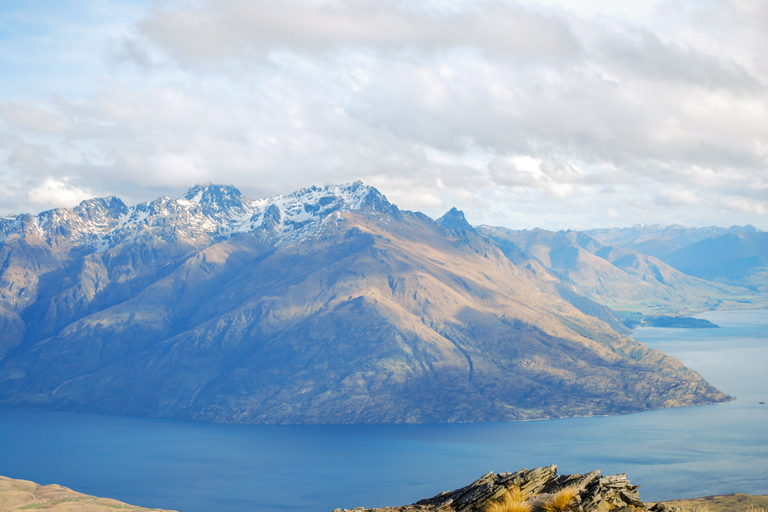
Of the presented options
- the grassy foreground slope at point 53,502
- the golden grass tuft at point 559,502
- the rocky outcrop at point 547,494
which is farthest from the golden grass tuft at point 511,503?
the grassy foreground slope at point 53,502

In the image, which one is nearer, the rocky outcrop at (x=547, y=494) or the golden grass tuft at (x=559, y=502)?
the golden grass tuft at (x=559, y=502)

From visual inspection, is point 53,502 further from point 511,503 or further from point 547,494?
point 547,494

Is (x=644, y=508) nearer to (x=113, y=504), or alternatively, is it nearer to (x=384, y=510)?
(x=384, y=510)

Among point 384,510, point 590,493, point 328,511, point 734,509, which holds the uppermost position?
point 590,493

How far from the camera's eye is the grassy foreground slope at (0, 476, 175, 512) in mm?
166750

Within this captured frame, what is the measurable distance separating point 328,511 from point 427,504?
16625 centimetres

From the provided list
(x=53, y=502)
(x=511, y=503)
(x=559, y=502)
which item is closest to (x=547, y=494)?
(x=559, y=502)

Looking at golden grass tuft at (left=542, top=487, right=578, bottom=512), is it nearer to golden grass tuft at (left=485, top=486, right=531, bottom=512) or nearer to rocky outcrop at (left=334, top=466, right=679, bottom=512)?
rocky outcrop at (left=334, top=466, right=679, bottom=512)

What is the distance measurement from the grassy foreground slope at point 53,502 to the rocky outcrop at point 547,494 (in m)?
137

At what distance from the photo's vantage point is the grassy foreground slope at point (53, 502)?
166750 millimetres

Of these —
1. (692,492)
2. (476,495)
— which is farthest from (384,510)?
(692,492)

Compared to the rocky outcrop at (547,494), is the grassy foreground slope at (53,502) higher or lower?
lower

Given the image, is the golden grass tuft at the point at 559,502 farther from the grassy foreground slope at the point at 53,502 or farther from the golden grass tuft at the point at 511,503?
the grassy foreground slope at the point at 53,502

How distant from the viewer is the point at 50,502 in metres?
179
